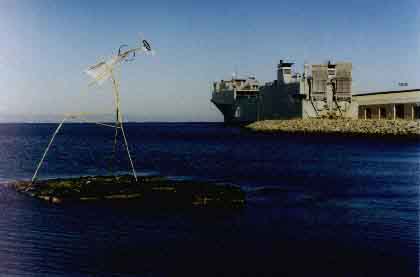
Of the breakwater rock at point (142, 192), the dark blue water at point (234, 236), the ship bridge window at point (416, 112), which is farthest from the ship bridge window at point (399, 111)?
the breakwater rock at point (142, 192)

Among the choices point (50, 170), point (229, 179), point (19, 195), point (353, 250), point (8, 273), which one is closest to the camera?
point (8, 273)

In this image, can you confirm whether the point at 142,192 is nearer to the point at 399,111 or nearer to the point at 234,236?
the point at 234,236

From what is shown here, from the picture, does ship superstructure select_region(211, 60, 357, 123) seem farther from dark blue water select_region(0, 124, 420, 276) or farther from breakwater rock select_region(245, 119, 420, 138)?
dark blue water select_region(0, 124, 420, 276)

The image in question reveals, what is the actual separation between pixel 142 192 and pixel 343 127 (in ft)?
219

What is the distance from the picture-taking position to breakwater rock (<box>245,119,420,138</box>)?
72750 mm

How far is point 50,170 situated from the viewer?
3434 cm

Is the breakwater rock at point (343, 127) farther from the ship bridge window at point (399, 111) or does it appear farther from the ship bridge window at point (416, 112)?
the ship bridge window at point (399, 111)

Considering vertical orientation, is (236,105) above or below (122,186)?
above

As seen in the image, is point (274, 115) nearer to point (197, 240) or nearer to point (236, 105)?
point (236, 105)

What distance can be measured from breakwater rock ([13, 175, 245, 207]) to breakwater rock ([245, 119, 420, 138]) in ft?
179

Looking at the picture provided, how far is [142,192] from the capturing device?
72.0 ft

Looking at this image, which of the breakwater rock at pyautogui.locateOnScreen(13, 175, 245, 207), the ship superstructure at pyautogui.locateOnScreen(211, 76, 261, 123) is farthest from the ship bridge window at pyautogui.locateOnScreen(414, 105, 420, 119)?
the breakwater rock at pyautogui.locateOnScreen(13, 175, 245, 207)

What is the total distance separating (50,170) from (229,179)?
12.3 metres

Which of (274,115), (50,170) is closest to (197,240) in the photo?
(50,170)
